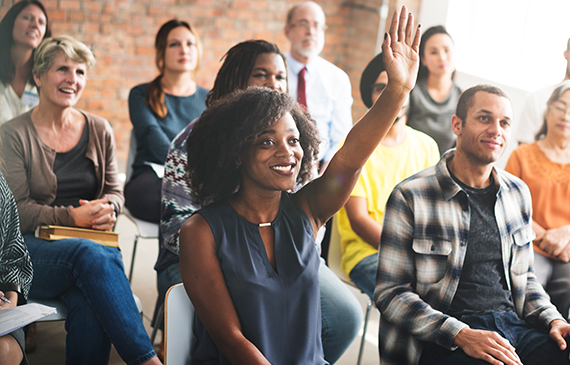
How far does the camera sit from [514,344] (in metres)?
1.63

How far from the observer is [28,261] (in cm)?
165

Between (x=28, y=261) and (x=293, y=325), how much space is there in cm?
88

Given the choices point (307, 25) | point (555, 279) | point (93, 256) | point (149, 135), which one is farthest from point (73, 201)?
point (555, 279)

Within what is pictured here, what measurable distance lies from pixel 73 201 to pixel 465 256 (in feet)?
4.95

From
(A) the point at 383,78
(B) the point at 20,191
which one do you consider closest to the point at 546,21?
(A) the point at 383,78

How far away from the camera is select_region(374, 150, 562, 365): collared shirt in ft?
5.53

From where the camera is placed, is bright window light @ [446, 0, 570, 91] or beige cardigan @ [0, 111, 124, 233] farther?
bright window light @ [446, 0, 570, 91]

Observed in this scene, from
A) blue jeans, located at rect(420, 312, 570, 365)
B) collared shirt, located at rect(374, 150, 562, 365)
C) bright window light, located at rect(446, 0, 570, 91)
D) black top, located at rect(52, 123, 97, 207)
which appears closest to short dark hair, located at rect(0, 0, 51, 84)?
black top, located at rect(52, 123, 97, 207)

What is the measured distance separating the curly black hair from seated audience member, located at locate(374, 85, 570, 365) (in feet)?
1.67

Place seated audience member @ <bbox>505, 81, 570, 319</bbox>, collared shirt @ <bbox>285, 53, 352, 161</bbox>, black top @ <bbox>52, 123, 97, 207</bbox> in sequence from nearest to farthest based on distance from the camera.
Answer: black top @ <bbox>52, 123, 97, 207</bbox>, seated audience member @ <bbox>505, 81, 570, 319</bbox>, collared shirt @ <bbox>285, 53, 352, 161</bbox>

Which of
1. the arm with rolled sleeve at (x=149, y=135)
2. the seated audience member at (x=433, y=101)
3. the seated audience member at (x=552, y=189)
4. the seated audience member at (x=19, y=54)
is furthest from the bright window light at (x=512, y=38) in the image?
the seated audience member at (x=19, y=54)

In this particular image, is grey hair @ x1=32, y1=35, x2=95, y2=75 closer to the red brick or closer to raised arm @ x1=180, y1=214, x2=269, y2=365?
raised arm @ x1=180, y1=214, x2=269, y2=365

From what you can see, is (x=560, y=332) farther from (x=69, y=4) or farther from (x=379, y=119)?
(x=69, y=4)

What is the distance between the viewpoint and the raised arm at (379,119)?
1.39 m
